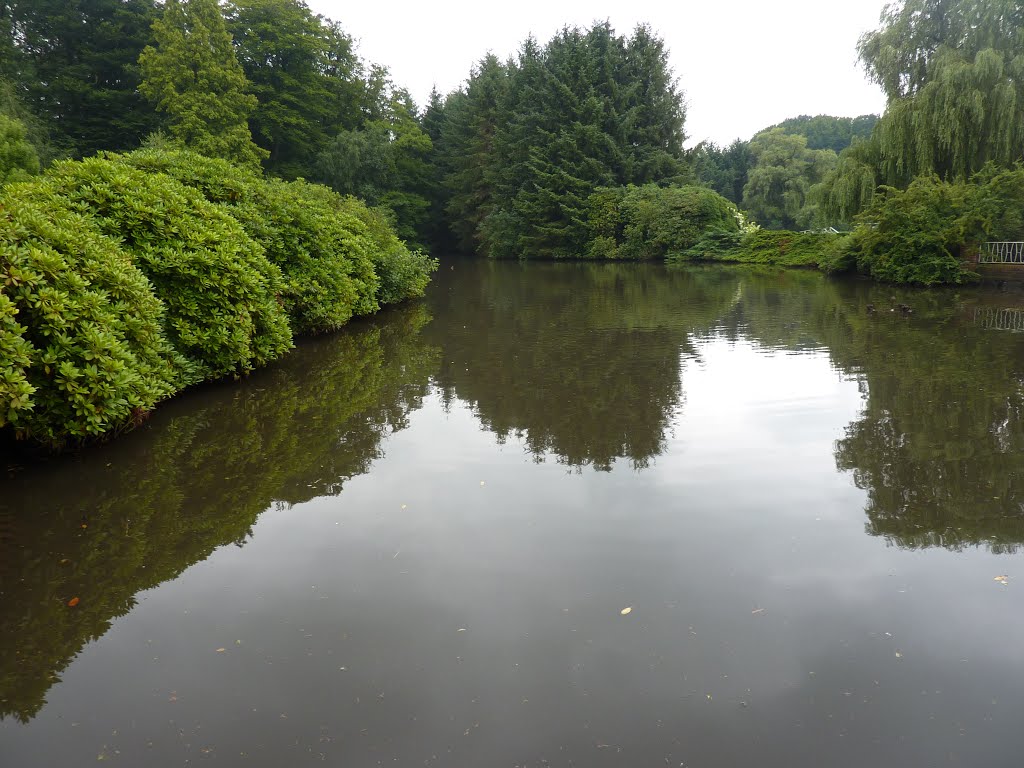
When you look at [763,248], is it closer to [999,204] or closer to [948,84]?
[948,84]

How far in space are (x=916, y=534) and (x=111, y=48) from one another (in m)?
40.9

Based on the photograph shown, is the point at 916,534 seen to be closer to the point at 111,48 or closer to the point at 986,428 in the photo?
the point at 986,428

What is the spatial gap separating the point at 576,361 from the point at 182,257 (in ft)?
16.5

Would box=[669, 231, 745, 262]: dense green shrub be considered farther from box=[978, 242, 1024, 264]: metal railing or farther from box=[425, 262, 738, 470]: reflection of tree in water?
box=[978, 242, 1024, 264]: metal railing

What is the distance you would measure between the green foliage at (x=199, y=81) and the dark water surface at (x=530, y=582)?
955 inches

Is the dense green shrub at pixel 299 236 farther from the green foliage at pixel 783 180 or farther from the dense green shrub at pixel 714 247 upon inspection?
the green foliage at pixel 783 180

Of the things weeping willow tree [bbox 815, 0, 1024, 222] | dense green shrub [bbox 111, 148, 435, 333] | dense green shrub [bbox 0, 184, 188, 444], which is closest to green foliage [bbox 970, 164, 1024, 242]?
weeping willow tree [bbox 815, 0, 1024, 222]

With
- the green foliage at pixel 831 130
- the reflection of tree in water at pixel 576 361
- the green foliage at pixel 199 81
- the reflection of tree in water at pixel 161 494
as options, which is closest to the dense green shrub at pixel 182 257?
the reflection of tree in water at pixel 161 494

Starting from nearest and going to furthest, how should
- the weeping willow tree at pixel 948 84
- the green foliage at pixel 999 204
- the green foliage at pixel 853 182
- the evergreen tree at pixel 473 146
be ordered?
the green foliage at pixel 999 204 < the weeping willow tree at pixel 948 84 < the green foliage at pixel 853 182 < the evergreen tree at pixel 473 146

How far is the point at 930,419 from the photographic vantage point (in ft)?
21.7

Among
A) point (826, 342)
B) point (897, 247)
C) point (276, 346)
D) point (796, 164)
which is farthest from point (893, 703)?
point (796, 164)

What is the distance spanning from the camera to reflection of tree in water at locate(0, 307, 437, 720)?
3.48m

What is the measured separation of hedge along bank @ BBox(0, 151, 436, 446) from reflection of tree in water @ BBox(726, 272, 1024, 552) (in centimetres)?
569

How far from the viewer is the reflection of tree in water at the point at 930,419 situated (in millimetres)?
4504
